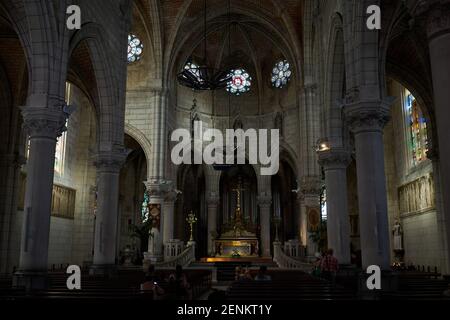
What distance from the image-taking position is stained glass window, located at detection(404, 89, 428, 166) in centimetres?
2516

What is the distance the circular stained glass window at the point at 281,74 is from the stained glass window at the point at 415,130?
36.6 feet

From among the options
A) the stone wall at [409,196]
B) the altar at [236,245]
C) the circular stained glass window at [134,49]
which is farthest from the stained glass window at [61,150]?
the stone wall at [409,196]

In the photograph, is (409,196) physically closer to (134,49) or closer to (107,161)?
(107,161)

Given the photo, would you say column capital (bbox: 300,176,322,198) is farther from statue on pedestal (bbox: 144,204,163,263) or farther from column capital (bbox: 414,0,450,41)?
column capital (bbox: 414,0,450,41)

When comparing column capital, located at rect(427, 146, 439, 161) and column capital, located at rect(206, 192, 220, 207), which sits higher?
column capital, located at rect(427, 146, 439, 161)

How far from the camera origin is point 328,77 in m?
18.4

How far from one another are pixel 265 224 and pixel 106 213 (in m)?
18.7

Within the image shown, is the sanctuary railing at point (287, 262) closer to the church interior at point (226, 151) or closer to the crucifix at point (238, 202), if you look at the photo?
the church interior at point (226, 151)

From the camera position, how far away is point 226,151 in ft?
118

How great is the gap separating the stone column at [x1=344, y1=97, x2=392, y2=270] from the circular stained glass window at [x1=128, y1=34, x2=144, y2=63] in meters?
21.4

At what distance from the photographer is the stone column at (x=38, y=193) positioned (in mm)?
12672

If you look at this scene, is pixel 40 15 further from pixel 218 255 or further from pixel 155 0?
pixel 218 255

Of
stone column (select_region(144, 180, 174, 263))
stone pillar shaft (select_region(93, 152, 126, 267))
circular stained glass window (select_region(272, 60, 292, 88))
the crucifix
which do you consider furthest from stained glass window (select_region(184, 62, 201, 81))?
the crucifix
